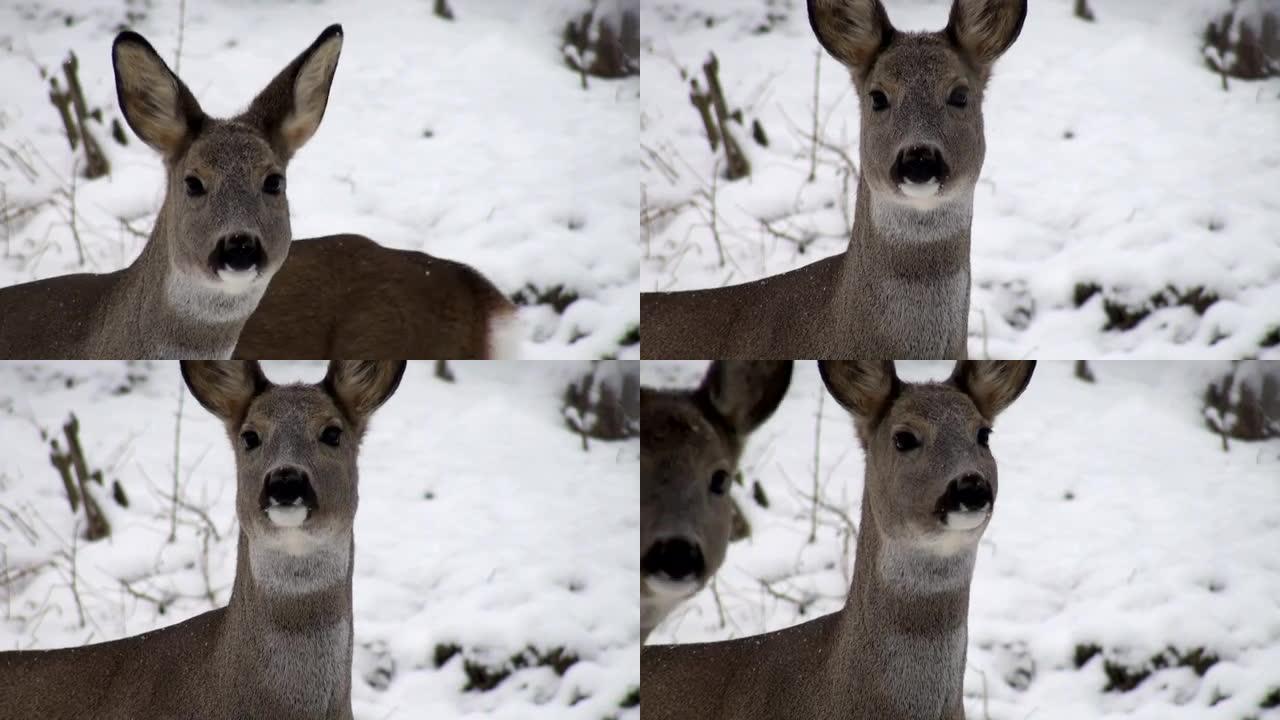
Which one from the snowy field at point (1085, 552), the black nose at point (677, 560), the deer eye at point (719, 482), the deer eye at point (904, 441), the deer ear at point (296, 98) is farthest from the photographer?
the snowy field at point (1085, 552)

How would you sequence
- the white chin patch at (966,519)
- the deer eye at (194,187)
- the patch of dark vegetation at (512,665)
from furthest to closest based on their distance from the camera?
the patch of dark vegetation at (512,665), the deer eye at (194,187), the white chin patch at (966,519)

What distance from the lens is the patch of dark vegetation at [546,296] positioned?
6.77m

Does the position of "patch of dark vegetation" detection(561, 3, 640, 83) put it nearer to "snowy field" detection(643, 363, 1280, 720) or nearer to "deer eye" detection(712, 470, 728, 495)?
"snowy field" detection(643, 363, 1280, 720)

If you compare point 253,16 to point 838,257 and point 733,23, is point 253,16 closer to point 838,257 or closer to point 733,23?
point 733,23

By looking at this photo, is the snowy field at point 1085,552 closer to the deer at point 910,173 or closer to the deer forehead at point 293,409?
the deer at point 910,173

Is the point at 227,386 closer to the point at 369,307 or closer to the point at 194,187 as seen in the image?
the point at 194,187

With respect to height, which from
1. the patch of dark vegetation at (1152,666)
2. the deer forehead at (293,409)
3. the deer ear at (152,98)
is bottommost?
the patch of dark vegetation at (1152,666)

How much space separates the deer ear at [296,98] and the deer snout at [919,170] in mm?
1893

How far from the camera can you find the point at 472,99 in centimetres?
732

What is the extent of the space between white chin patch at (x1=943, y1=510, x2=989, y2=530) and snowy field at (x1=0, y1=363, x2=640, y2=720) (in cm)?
183

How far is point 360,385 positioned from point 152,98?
1.16 meters

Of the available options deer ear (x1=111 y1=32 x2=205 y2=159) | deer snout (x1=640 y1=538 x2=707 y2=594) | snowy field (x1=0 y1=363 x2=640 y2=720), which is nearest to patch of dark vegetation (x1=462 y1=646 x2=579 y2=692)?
snowy field (x1=0 y1=363 x2=640 y2=720)

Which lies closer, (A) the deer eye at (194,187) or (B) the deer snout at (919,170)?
(B) the deer snout at (919,170)

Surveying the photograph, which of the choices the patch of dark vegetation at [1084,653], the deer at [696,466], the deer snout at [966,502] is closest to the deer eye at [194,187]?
the deer at [696,466]
